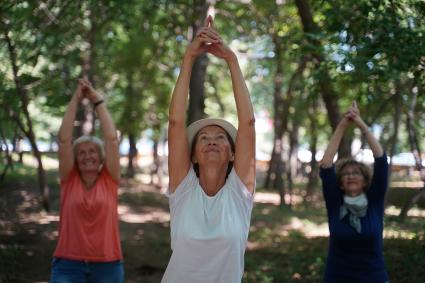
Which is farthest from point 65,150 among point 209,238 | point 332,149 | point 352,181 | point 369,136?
point 369,136

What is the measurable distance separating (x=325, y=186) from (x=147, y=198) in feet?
42.0

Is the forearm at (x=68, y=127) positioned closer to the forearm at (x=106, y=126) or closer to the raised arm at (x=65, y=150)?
the raised arm at (x=65, y=150)

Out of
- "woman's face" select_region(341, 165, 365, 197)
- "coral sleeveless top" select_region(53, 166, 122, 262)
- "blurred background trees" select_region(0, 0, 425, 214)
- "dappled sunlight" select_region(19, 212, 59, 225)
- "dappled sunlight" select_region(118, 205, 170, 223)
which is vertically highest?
"blurred background trees" select_region(0, 0, 425, 214)

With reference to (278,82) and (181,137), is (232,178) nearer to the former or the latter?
(181,137)

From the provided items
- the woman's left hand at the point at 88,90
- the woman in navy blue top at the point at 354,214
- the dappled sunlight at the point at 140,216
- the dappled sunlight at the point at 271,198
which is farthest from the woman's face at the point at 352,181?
the dappled sunlight at the point at 271,198

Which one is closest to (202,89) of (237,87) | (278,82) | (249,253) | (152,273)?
(249,253)

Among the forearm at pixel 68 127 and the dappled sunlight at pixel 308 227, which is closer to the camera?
the forearm at pixel 68 127

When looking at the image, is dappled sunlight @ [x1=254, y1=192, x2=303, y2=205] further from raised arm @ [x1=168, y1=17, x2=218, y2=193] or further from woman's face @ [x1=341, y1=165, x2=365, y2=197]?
raised arm @ [x1=168, y1=17, x2=218, y2=193]

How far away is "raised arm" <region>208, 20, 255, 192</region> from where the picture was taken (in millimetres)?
2801

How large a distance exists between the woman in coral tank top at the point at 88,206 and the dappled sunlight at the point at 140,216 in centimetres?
846

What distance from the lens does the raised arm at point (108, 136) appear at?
4.00 m

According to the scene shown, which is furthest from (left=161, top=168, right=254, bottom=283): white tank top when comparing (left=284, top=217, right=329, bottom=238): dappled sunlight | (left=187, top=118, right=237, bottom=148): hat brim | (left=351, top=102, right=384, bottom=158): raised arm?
(left=284, top=217, right=329, bottom=238): dappled sunlight

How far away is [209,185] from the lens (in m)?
2.78

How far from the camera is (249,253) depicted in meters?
9.23
